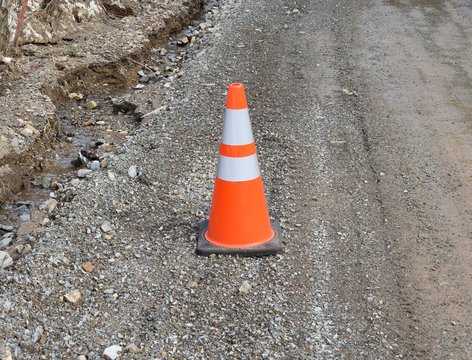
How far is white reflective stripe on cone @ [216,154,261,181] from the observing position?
436 cm

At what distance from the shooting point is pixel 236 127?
4328mm

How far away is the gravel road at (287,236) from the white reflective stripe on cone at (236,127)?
0.70m

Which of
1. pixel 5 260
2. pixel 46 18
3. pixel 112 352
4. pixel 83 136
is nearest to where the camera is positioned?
pixel 112 352

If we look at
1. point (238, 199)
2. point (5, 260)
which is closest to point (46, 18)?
point (5, 260)

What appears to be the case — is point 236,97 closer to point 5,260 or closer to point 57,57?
point 5,260

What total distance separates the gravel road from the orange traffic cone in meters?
0.10

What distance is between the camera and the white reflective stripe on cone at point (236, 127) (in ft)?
14.2

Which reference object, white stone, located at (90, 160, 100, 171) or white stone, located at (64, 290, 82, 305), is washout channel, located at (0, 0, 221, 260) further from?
white stone, located at (64, 290, 82, 305)

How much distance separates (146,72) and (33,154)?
2.43m

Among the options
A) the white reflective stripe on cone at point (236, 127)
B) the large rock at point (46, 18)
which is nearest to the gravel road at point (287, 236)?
the white reflective stripe on cone at point (236, 127)

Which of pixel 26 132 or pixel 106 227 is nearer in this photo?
pixel 106 227

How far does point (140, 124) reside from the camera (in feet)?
22.2

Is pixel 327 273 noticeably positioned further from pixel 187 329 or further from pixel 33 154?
pixel 33 154

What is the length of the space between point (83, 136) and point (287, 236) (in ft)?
9.95
